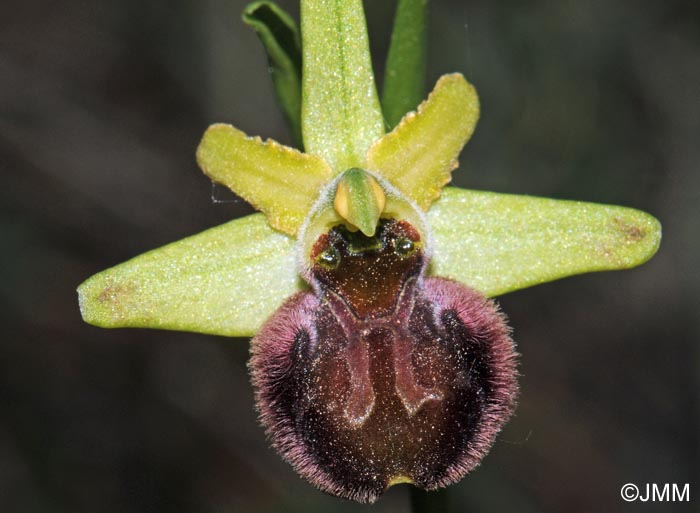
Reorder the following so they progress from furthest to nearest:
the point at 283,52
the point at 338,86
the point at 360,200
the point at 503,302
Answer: the point at 503,302
the point at 283,52
the point at 338,86
the point at 360,200

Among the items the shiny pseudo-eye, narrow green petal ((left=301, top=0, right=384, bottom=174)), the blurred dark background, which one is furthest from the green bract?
the blurred dark background

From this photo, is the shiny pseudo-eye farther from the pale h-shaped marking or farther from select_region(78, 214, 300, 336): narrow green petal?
select_region(78, 214, 300, 336): narrow green petal

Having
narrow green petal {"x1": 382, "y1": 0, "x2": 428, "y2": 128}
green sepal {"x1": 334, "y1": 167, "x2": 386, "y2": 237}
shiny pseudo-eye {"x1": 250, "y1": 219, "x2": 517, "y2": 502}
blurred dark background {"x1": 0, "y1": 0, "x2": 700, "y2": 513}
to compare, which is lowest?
blurred dark background {"x1": 0, "y1": 0, "x2": 700, "y2": 513}

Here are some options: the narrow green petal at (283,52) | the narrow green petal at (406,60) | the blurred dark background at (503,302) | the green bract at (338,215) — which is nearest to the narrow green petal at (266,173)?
the green bract at (338,215)

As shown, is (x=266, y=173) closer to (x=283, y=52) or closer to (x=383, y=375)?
(x=283, y=52)

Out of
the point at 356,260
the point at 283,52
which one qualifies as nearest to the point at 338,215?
the point at 356,260

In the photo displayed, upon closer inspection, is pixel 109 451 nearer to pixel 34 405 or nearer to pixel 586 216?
pixel 34 405

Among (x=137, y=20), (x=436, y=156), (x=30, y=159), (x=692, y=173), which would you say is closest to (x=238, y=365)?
(x=30, y=159)
